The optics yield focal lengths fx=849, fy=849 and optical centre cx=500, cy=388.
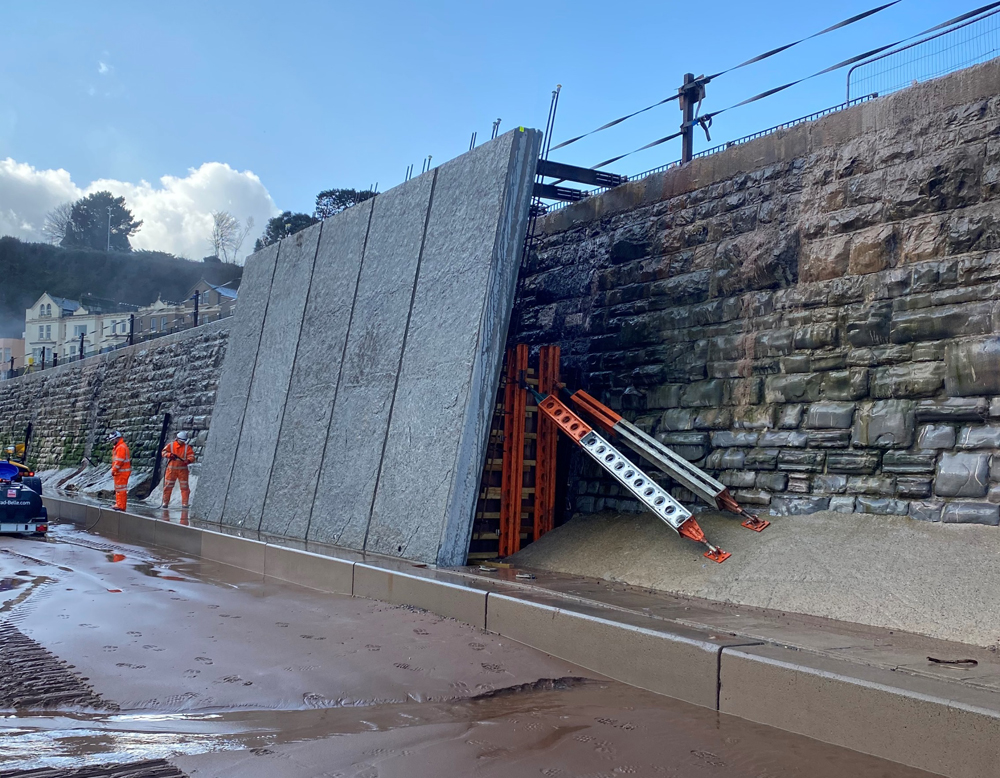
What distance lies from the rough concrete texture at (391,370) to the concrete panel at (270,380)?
0.12 ft

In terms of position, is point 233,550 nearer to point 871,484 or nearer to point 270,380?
point 270,380

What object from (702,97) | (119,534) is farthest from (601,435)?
(119,534)

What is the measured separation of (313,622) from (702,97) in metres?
7.34

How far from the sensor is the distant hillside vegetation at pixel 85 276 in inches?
3743

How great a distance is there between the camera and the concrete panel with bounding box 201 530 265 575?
412 inches

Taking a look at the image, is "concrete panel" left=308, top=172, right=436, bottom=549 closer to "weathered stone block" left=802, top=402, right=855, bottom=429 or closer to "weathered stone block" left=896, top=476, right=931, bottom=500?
"weathered stone block" left=802, top=402, right=855, bottom=429

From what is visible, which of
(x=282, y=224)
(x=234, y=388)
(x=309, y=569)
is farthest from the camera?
(x=282, y=224)

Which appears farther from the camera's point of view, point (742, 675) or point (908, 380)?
point (908, 380)

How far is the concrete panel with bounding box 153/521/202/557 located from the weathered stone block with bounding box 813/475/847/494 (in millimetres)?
8404

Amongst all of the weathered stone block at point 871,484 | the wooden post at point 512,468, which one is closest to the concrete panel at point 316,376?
the wooden post at point 512,468

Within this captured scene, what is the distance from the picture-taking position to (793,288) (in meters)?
8.19

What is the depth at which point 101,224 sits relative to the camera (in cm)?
10856

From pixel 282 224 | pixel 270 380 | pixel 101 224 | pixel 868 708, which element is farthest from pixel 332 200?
pixel 101 224

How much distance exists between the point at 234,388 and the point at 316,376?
11.1 feet
